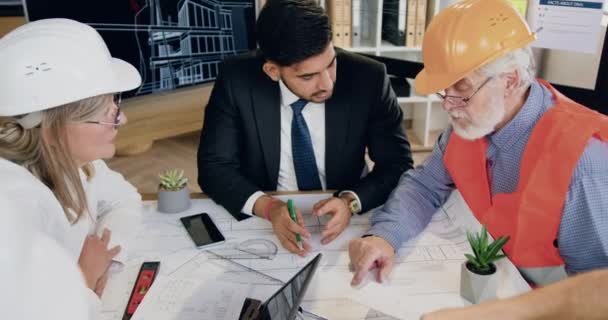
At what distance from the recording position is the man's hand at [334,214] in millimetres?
1284

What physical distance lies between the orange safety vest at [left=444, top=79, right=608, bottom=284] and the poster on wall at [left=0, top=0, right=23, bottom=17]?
256cm

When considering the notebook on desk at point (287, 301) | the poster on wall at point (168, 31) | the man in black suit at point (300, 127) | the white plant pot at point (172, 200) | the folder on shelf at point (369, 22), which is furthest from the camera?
the folder on shelf at point (369, 22)

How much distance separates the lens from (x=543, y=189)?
3.74 ft

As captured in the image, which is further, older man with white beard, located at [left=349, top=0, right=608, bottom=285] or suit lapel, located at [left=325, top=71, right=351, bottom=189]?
suit lapel, located at [left=325, top=71, right=351, bottom=189]

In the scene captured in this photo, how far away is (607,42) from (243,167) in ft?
5.76

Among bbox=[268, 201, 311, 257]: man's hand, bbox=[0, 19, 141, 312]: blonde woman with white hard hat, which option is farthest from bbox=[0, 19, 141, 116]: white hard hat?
bbox=[268, 201, 311, 257]: man's hand

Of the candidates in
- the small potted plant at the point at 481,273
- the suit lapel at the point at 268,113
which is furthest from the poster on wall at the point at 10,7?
the small potted plant at the point at 481,273

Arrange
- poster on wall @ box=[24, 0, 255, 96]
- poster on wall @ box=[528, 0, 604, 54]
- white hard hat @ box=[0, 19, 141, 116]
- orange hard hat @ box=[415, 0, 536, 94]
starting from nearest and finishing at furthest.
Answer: white hard hat @ box=[0, 19, 141, 116] → orange hard hat @ box=[415, 0, 536, 94] → poster on wall @ box=[528, 0, 604, 54] → poster on wall @ box=[24, 0, 255, 96]

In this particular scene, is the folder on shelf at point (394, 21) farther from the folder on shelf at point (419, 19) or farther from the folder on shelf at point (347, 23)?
the folder on shelf at point (347, 23)

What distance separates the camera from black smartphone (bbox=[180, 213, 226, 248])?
1.27 meters

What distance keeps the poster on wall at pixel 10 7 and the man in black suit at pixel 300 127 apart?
1628mm

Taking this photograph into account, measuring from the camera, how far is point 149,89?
3303 millimetres

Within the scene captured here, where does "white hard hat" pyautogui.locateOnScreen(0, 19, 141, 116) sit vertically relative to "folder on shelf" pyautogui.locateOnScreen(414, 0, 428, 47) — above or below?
above

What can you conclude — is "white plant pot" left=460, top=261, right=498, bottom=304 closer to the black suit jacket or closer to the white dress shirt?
the black suit jacket
